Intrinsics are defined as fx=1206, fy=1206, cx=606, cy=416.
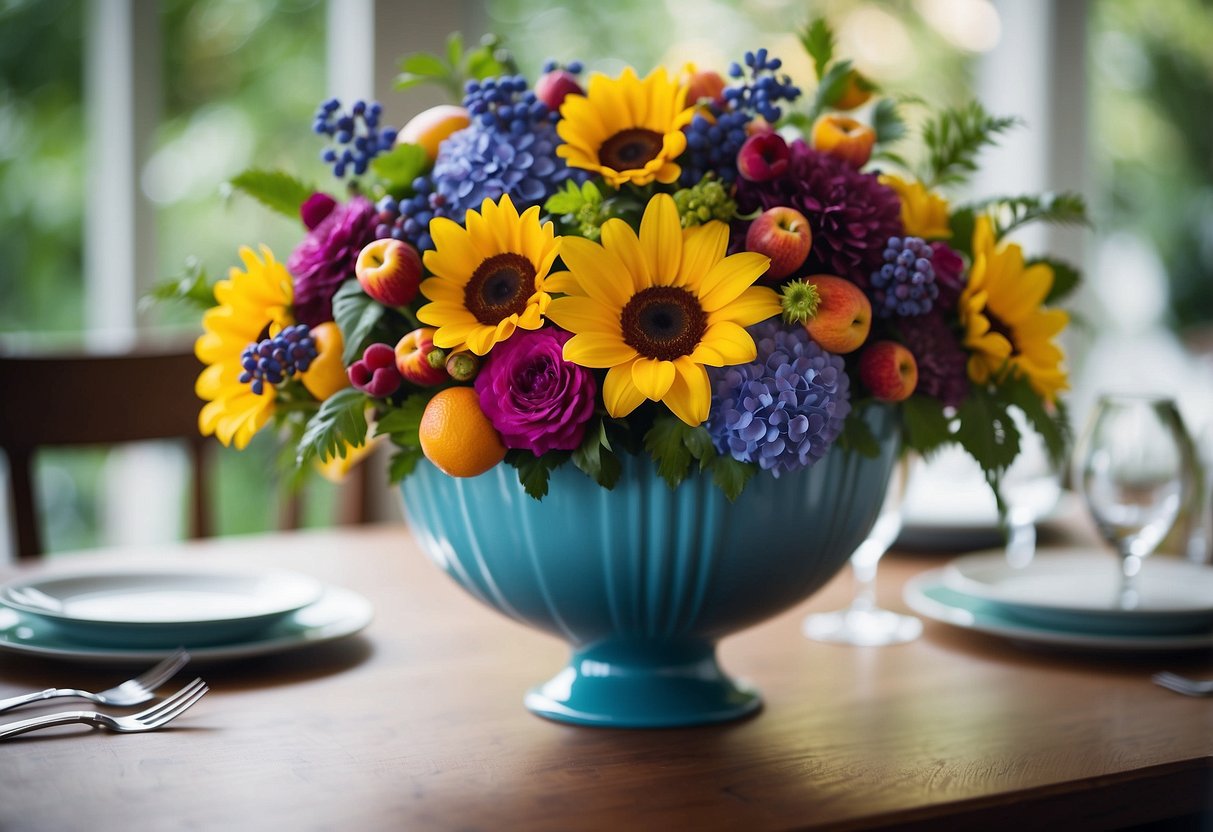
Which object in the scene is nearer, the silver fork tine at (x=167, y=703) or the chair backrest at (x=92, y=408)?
the silver fork tine at (x=167, y=703)

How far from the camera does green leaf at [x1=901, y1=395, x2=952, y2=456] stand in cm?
76

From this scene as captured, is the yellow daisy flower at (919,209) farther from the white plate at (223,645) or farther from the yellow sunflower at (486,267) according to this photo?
the white plate at (223,645)

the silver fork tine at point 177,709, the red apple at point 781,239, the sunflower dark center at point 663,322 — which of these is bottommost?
the silver fork tine at point 177,709

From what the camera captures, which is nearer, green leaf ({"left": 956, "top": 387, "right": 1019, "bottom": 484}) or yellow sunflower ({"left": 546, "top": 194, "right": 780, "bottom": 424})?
yellow sunflower ({"left": 546, "top": 194, "right": 780, "bottom": 424})

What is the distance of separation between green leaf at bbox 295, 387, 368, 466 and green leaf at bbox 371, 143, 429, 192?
143 millimetres

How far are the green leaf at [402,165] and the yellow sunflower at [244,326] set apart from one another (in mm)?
94

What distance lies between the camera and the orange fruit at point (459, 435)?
0.67 meters

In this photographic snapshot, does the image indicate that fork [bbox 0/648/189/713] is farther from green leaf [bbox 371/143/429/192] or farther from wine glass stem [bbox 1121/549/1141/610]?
wine glass stem [bbox 1121/549/1141/610]

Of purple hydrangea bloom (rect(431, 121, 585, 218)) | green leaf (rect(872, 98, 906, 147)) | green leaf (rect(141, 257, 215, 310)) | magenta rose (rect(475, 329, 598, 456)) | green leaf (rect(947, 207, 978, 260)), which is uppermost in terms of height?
green leaf (rect(872, 98, 906, 147))

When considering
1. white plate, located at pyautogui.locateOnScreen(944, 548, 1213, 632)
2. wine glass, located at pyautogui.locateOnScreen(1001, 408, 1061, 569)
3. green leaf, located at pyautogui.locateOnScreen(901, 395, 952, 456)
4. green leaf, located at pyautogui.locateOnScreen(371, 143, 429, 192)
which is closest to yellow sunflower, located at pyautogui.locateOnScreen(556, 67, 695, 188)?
green leaf, located at pyautogui.locateOnScreen(371, 143, 429, 192)

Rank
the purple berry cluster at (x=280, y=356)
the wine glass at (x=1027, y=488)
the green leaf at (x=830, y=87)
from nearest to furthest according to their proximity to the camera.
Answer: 1. the purple berry cluster at (x=280, y=356)
2. the green leaf at (x=830, y=87)
3. the wine glass at (x=1027, y=488)

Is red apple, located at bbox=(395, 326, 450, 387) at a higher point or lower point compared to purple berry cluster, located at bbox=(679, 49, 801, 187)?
lower

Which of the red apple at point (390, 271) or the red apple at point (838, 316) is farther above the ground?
the red apple at point (390, 271)

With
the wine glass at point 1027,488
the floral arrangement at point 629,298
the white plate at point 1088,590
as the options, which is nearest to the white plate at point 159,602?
the floral arrangement at point 629,298
